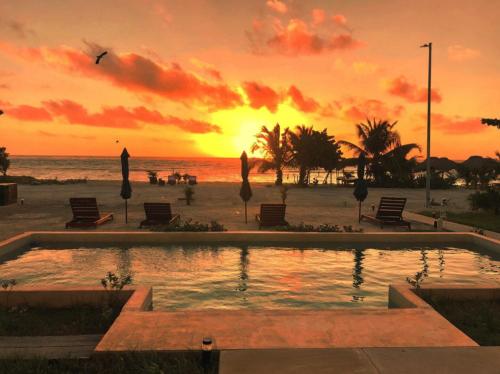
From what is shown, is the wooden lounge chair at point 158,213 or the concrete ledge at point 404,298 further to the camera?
the wooden lounge chair at point 158,213

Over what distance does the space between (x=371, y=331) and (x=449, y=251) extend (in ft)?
29.7

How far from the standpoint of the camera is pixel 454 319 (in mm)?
7020

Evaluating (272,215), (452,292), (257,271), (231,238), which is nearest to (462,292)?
(452,292)

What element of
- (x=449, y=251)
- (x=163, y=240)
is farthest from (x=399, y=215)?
(x=163, y=240)

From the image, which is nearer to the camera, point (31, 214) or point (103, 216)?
point (103, 216)

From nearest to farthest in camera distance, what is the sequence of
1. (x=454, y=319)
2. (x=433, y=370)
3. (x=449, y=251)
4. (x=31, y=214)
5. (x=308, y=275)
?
(x=433, y=370), (x=454, y=319), (x=308, y=275), (x=449, y=251), (x=31, y=214)

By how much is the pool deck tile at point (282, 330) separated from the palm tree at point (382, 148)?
4027 centimetres

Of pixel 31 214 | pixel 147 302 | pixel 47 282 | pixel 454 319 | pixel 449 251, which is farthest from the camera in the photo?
pixel 31 214

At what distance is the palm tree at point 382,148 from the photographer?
148 ft

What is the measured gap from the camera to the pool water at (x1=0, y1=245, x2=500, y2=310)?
893cm

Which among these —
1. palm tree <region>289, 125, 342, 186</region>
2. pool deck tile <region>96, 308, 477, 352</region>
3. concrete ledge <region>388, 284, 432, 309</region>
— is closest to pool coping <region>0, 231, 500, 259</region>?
concrete ledge <region>388, 284, 432, 309</region>

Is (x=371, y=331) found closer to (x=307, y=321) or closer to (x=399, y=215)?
(x=307, y=321)

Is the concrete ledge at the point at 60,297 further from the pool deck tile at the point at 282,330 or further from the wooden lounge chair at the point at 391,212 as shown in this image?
the wooden lounge chair at the point at 391,212

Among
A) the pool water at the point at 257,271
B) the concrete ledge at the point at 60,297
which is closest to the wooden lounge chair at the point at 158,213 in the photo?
the pool water at the point at 257,271
